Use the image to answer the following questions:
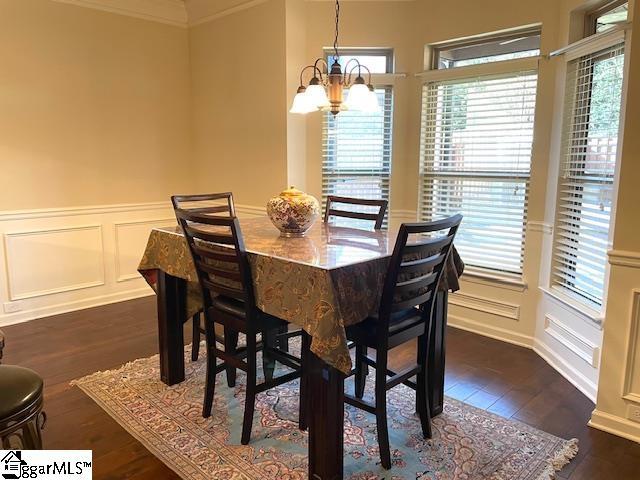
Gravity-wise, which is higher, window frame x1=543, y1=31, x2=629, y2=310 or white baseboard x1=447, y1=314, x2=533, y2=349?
window frame x1=543, y1=31, x2=629, y2=310

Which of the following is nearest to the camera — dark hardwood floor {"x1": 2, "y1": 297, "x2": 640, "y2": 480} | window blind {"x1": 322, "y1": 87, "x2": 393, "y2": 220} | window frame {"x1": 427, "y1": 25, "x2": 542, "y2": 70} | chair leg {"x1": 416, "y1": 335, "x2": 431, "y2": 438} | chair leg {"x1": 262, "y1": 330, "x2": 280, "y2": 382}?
dark hardwood floor {"x1": 2, "y1": 297, "x2": 640, "y2": 480}

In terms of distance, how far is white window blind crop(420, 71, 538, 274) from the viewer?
3629 millimetres

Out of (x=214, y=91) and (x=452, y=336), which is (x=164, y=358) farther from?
(x=214, y=91)

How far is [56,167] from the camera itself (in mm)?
4184

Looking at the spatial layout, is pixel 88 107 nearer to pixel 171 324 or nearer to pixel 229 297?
pixel 171 324

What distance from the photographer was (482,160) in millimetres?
3832

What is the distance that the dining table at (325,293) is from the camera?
6.26ft

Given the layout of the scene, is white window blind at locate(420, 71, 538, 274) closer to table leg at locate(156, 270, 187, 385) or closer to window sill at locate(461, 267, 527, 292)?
window sill at locate(461, 267, 527, 292)

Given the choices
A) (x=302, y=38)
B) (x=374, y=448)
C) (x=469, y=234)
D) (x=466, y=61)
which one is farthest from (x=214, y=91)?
(x=374, y=448)

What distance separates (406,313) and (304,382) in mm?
570

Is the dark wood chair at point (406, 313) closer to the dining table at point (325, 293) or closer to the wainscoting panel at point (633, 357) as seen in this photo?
the dining table at point (325, 293)

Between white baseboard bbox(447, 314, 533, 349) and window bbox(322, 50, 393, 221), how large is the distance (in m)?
1.21

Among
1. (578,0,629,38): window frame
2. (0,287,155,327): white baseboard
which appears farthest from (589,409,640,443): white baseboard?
(0,287,155,327): white baseboard

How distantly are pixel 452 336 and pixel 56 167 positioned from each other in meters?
3.48
